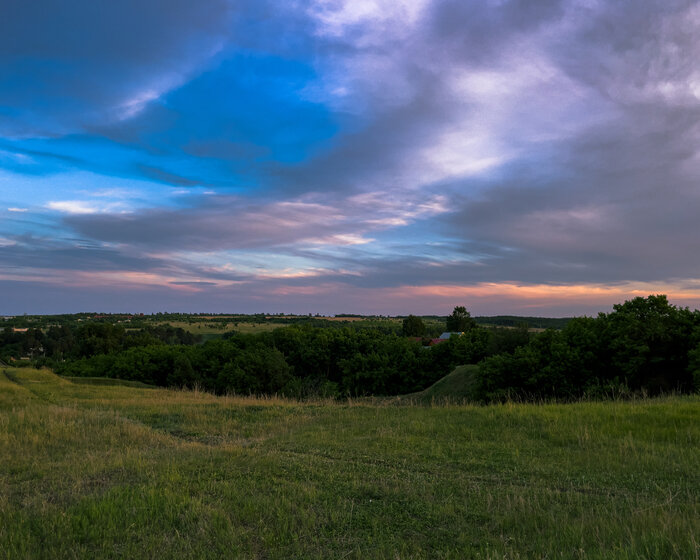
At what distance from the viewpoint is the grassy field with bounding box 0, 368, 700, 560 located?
14.9 feet

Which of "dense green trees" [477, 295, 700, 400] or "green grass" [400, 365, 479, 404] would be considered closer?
"dense green trees" [477, 295, 700, 400]

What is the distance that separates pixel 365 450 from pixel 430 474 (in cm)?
197

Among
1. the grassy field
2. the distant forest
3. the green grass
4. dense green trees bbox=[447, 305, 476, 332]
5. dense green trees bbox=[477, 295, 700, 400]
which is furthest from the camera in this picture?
dense green trees bbox=[447, 305, 476, 332]

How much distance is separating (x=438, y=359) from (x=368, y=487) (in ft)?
105

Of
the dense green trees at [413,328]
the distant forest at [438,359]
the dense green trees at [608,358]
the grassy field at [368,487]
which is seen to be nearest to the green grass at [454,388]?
the distant forest at [438,359]

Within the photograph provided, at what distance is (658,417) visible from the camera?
1034 cm

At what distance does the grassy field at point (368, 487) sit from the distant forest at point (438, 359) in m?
9.12

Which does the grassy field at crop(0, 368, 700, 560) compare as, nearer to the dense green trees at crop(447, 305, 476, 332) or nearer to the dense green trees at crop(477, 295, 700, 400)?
the dense green trees at crop(477, 295, 700, 400)

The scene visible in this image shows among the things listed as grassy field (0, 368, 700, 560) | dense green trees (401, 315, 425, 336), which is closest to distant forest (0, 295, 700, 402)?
grassy field (0, 368, 700, 560)

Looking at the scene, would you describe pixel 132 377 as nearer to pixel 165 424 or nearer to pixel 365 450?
pixel 165 424

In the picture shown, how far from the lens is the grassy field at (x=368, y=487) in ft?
14.9

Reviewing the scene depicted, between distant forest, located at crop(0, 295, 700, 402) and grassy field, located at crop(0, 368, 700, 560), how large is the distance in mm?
9124

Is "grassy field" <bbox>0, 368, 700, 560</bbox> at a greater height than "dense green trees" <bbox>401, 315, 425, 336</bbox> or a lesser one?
greater

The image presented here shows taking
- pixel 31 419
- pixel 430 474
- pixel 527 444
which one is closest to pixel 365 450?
pixel 430 474
